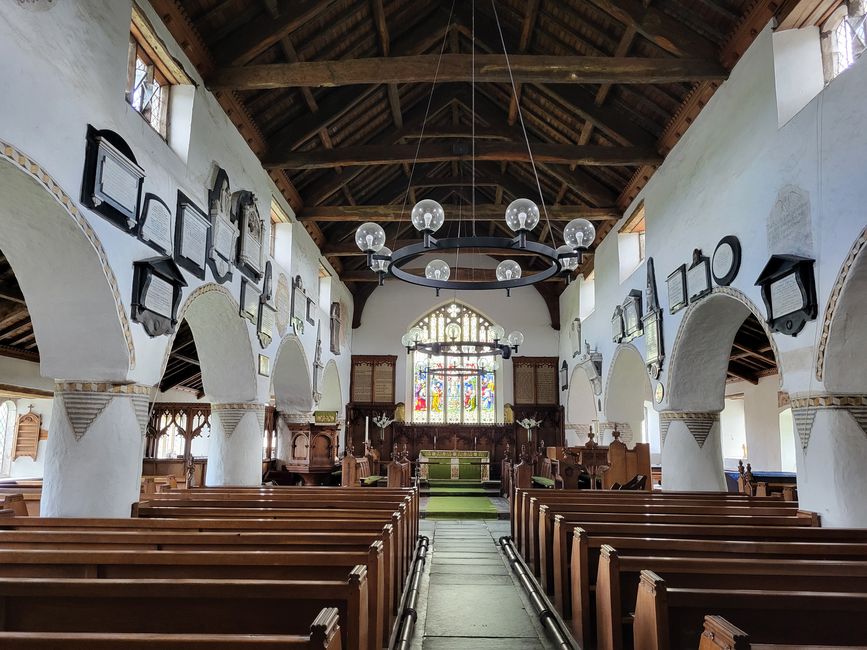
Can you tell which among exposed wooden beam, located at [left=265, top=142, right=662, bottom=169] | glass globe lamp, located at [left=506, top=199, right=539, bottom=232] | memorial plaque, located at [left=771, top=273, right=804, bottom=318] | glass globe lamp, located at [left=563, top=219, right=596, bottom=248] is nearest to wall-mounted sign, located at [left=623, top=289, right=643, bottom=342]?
exposed wooden beam, located at [left=265, top=142, right=662, bottom=169]

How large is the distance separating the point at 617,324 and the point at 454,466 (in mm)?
5549

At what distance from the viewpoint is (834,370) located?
5117mm

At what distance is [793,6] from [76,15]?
586cm

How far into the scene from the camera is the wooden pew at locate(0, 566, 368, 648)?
2.34 meters

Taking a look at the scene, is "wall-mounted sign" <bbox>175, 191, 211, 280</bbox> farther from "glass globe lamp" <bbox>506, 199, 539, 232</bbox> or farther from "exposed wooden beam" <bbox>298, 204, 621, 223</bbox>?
"exposed wooden beam" <bbox>298, 204, 621, 223</bbox>

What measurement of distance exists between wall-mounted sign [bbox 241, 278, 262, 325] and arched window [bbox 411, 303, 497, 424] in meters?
8.63

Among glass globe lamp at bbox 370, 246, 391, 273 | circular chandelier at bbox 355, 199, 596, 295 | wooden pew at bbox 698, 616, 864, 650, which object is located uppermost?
circular chandelier at bbox 355, 199, 596, 295

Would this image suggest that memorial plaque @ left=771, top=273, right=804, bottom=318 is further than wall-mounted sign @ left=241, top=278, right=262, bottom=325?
No

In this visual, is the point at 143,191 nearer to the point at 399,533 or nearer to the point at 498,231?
the point at 399,533

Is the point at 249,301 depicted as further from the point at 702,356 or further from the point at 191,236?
the point at 702,356

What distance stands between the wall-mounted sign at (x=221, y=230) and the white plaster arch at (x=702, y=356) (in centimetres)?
554

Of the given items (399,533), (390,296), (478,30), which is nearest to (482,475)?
(390,296)

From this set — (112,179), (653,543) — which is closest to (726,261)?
(653,543)

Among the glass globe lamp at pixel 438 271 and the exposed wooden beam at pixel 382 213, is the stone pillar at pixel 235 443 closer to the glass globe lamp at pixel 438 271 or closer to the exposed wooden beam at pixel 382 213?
the glass globe lamp at pixel 438 271
